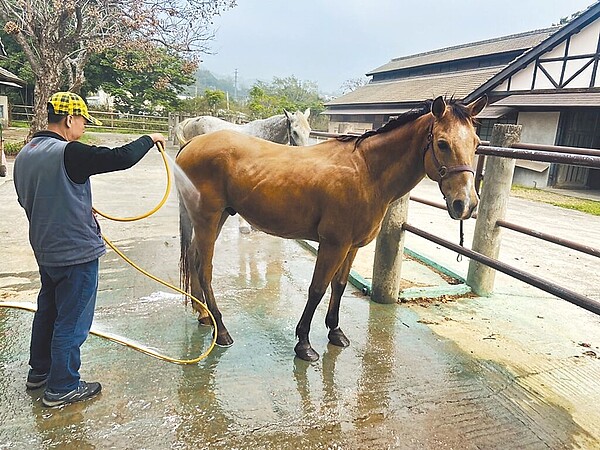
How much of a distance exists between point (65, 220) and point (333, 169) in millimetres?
1342

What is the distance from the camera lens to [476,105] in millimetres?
2201

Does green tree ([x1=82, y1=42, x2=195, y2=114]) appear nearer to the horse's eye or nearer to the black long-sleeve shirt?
the black long-sleeve shirt

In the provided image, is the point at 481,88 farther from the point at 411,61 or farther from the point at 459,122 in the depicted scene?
the point at 459,122

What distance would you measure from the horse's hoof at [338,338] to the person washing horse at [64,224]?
52.3 inches

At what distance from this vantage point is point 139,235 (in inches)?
194

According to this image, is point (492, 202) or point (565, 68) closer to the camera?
point (492, 202)

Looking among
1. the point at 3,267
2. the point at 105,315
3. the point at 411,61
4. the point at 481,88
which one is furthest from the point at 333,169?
the point at 411,61

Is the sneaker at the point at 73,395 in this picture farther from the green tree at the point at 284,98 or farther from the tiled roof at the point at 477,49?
the green tree at the point at 284,98

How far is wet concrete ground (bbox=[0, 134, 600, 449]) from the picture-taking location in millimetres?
1878

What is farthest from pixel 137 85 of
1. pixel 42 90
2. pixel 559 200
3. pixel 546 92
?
pixel 559 200

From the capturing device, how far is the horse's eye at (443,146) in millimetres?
2082

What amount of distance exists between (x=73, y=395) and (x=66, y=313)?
38 cm

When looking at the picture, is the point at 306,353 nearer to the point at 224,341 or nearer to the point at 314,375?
the point at 314,375

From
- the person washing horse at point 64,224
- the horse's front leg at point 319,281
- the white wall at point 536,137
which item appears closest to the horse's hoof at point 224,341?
the horse's front leg at point 319,281
